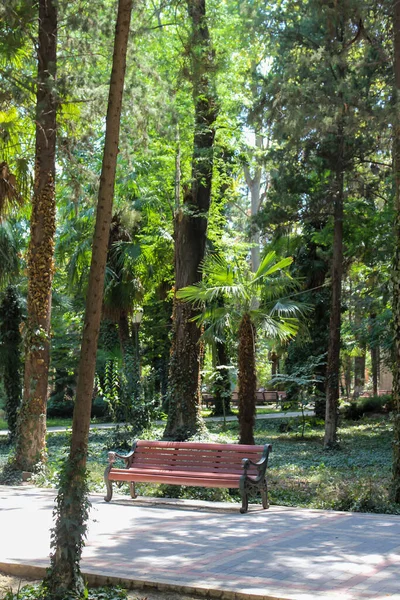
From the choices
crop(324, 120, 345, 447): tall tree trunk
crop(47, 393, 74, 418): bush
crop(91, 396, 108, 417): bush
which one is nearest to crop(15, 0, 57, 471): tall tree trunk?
crop(324, 120, 345, 447): tall tree trunk

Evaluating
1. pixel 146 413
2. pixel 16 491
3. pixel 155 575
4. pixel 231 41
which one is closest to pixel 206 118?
pixel 231 41

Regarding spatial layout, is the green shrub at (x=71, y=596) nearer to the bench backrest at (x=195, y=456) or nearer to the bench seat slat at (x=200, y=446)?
the bench backrest at (x=195, y=456)

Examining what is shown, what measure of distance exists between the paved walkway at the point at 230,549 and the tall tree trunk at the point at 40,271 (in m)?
3.29

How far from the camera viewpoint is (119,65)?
22.9 ft

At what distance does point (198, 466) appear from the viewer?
1144cm

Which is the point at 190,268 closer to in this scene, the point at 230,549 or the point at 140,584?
the point at 230,549

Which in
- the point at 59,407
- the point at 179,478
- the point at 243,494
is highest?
the point at 59,407

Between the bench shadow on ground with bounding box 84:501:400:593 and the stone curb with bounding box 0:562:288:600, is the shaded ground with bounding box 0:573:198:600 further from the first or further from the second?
the bench shadow on ground with bounding box 84:501:400:593

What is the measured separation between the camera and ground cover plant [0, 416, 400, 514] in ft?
37.4

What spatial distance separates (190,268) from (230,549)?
12848mm

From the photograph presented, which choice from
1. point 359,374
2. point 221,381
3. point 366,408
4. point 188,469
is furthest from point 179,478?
point 359,374

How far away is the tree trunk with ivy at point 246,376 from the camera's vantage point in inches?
617

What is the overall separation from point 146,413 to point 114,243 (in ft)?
33.3

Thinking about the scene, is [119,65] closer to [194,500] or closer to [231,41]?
Answer: [194,500]
